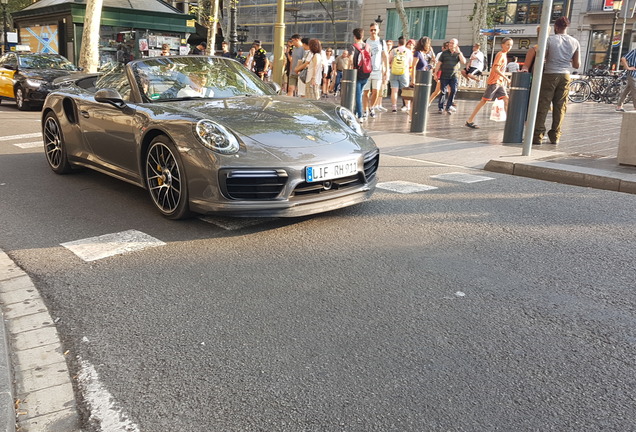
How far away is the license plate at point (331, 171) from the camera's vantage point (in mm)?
4484

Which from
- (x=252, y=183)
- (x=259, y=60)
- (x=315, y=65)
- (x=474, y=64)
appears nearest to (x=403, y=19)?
(x=474, y=64)

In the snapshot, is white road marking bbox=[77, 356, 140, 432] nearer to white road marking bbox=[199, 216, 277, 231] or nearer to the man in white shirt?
white road marking bbox=[199, 216, 277, 231]

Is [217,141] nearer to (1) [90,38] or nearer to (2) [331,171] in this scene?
(2) [331,171]

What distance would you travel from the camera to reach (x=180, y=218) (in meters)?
4.83

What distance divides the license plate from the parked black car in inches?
528

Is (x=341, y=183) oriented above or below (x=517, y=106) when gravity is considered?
below

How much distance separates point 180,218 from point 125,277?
1.20 m

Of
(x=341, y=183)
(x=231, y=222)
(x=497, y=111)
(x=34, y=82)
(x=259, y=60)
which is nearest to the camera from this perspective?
(x=341, y=183)

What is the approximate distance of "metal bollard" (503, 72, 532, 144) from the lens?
9289mm

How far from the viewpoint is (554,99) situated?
30.4ft

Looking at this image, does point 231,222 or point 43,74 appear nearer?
point 231,222

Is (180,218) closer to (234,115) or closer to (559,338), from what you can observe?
(234,115)

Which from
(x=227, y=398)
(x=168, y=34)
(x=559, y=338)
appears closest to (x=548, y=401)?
(x=559, y=338)

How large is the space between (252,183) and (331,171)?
0.66 m
